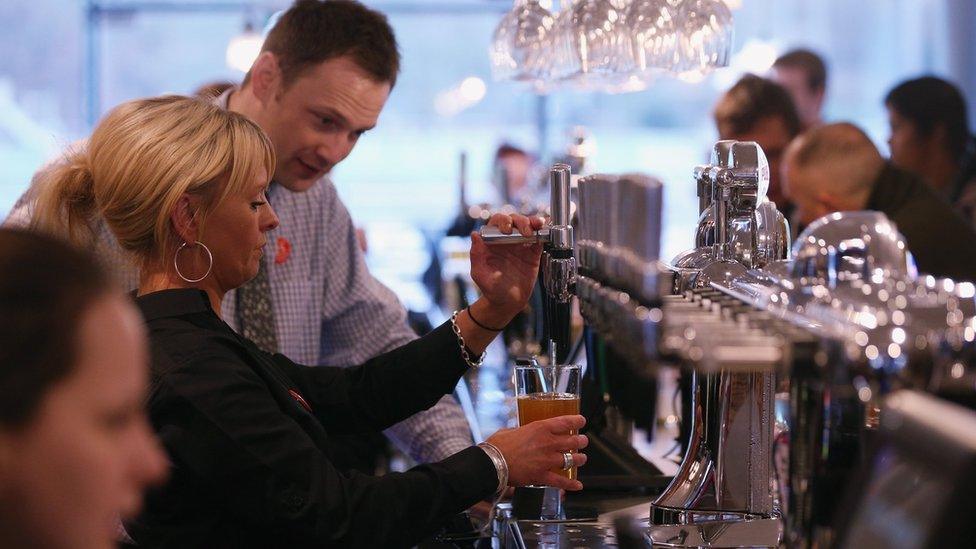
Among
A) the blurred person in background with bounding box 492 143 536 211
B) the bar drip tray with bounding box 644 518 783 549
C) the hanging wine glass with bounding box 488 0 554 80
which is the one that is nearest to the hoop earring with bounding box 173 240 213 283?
the bar drip tray with bounding box 644 518 783 549

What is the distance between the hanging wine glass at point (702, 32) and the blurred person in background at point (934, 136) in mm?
2602

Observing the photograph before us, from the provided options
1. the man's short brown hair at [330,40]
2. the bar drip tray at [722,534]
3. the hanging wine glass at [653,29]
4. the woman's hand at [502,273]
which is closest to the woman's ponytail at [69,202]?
the woman's hand at [502,273]

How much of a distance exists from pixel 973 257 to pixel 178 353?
2810 millimetres

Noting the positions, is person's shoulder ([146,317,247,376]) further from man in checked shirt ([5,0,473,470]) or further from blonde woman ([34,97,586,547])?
man in checked shirt ([5,0,473,470])

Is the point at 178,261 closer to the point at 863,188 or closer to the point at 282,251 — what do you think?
the point at 282,251

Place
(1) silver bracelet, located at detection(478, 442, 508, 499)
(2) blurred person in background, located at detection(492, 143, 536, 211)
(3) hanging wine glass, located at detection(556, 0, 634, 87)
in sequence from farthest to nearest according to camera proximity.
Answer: (2) blurred person in background, located at detection(492, 143, 536, 211), (3) hanging wine glass, located at detection(556, 0, 634, 87), (1) silver bracelet, located at detection(478, 442, 508, 499)

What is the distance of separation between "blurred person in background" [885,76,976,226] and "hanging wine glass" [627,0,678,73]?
8.70 ft

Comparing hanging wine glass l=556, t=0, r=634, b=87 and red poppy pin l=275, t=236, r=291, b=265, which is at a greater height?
hanging wine glass l=556, t=0, r=634, b=87

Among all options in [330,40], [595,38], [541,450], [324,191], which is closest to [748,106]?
[595,38]

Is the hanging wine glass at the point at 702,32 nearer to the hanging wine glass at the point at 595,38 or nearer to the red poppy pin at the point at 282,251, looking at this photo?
the hanging wine glass at the point at 595,38

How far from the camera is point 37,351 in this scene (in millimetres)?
886

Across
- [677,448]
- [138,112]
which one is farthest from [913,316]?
[677,448]

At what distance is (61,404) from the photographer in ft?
2.94

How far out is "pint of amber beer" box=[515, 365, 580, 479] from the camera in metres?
1.86
